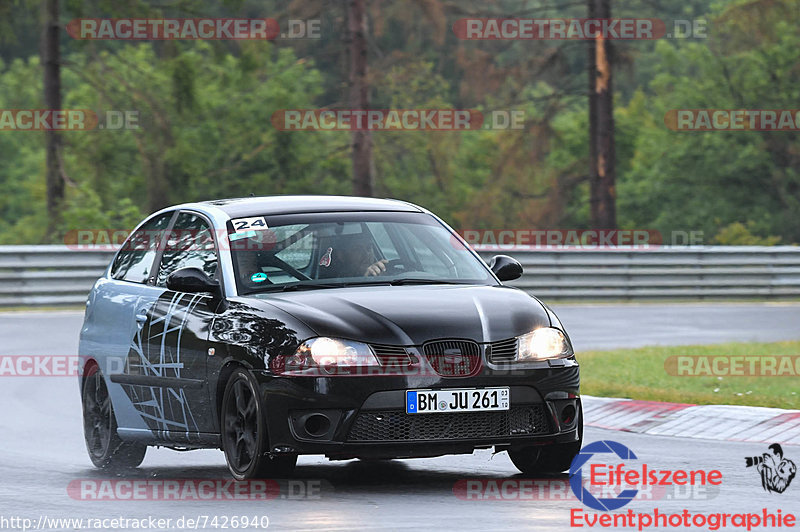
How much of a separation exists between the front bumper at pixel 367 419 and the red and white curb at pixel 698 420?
121 inches

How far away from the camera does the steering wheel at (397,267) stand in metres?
9.47

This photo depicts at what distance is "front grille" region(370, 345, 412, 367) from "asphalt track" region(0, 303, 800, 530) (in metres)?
0.68

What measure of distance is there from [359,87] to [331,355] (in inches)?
945

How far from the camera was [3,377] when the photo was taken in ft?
53.8

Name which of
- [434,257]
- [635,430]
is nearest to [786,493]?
[434,257]

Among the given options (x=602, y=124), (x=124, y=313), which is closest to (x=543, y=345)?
(x=124, y=313)

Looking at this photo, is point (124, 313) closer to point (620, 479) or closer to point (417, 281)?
point (417, 281)

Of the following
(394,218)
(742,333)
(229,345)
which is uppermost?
(394,218)

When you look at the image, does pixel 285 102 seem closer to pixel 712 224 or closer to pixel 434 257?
pixel 712 224

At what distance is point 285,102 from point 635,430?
44.6 m

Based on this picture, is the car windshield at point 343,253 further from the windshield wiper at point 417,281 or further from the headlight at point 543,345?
the headlight at point 543,345

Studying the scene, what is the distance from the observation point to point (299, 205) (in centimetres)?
985

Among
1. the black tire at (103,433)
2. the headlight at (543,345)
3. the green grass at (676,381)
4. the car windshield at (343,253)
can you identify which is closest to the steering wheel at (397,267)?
the car windshield at (343,253)

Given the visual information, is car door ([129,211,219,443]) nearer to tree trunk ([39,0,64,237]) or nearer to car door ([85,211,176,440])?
car door ([85,211,176,440])
